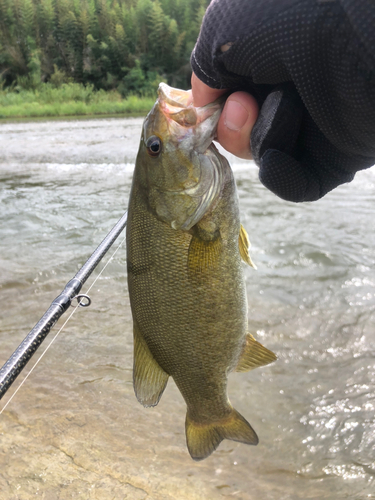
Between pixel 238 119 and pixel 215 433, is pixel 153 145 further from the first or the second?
pixel 215 433

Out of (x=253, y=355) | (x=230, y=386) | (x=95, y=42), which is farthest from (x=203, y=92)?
(x=95, y=42)

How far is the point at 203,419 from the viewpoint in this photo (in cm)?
191

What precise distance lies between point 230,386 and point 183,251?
1927mm

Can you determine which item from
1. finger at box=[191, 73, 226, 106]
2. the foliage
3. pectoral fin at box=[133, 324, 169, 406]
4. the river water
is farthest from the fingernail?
the foliage

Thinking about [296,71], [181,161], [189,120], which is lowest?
[181,161]

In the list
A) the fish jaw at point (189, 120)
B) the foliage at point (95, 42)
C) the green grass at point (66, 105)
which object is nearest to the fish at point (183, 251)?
the fish jaw at point (189, 120)

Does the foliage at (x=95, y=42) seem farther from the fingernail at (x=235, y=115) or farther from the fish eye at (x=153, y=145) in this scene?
the fingernail at (x=235, y=115)

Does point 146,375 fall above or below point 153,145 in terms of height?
below

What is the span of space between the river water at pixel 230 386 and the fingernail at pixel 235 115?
2.04 metres

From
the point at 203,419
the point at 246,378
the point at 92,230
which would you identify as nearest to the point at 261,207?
the point at 92,230

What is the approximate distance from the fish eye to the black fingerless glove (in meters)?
0.30

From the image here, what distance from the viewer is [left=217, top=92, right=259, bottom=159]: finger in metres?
1.46

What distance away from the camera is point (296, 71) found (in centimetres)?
123

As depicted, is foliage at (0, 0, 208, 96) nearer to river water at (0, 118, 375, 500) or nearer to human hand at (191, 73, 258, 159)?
river water at (0, 118, 375, 500)
